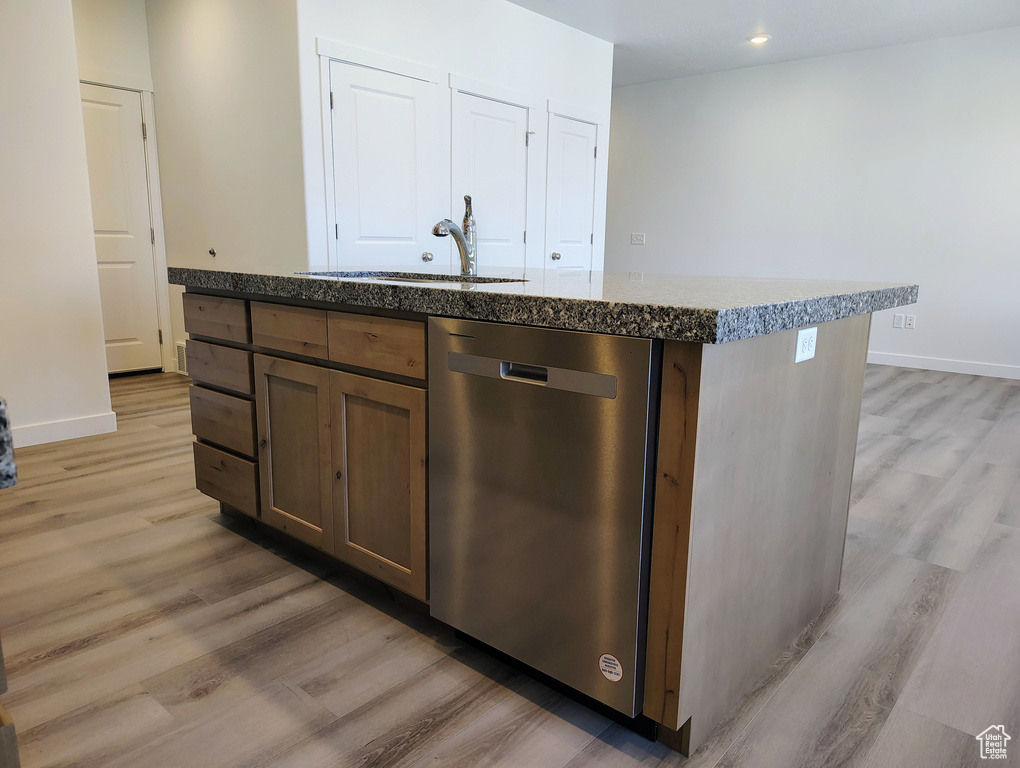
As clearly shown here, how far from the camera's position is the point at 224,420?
84.8 inches

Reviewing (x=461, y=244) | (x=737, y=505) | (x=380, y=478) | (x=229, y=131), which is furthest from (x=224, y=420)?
(x=229, y=131)

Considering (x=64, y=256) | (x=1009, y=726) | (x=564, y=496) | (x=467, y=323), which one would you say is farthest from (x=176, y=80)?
(x=1009, y=726)

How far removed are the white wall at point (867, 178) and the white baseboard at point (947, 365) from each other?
11 mm

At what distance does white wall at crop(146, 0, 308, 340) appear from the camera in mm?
3396

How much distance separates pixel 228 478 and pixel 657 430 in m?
1.59

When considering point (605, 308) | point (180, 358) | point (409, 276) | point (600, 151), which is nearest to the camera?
point (605, 308)

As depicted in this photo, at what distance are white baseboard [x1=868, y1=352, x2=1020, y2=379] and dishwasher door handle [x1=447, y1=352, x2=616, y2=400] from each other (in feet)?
17.6

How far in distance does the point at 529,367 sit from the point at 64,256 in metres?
3.00

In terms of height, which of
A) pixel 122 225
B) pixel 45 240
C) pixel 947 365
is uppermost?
pixel 122 225

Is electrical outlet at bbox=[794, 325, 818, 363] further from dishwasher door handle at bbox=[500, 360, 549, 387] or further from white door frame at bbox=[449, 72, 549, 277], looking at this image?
white door frame at bbox=[449, 72, 549, 277]

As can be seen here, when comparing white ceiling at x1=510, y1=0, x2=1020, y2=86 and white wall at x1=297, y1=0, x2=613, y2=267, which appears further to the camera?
white ceiling at x1=510, y1=0, x2=1020, y2=86

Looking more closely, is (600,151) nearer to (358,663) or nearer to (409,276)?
(409,276)

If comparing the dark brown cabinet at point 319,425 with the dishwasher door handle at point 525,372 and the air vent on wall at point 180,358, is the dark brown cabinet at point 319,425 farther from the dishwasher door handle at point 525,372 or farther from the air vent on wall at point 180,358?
the air vent on wall at point 180,358

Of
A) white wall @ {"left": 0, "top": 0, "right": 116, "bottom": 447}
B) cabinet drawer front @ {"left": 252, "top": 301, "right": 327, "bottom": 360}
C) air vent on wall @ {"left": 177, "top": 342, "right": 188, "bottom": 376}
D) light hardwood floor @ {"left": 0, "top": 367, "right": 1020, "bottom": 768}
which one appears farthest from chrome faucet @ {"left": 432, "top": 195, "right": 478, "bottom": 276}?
air vent on wall @ {"left": 177, "top": 342, "right": 188, "bottom": 376}
